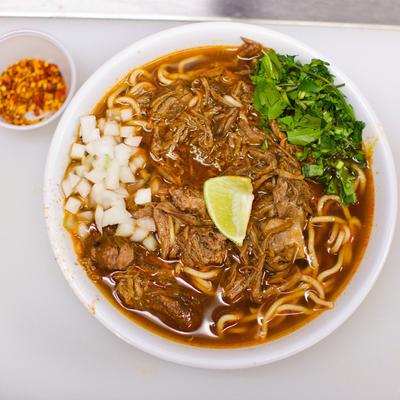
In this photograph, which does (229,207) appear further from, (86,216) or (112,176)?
(86,216)

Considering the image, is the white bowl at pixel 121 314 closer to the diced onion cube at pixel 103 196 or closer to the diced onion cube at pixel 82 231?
the diced onion cube at pixel 82 231

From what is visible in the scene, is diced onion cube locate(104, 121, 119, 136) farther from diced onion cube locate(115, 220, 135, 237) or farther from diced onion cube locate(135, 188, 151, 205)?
diced onion cube locate(115, 220, 135, 237)

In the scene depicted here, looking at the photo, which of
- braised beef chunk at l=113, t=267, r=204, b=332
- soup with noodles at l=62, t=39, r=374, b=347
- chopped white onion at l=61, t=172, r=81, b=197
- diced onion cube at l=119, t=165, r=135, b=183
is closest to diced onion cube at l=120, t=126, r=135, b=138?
soup with noodles at l=62, t=39, r=374, b=347

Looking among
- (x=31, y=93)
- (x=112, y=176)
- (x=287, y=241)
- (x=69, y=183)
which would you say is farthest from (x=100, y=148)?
(x=287, y=241)

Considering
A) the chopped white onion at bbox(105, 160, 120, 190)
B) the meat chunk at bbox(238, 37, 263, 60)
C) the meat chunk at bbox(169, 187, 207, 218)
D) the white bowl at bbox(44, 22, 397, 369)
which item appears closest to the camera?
the white bowl at bbox(44, 22, 397, 369)

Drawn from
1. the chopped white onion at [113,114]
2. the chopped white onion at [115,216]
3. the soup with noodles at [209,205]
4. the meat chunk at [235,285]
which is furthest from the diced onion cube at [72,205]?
the meat chunk at [235,285]

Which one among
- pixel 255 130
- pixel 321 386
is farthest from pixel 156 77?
pixel 321 386
